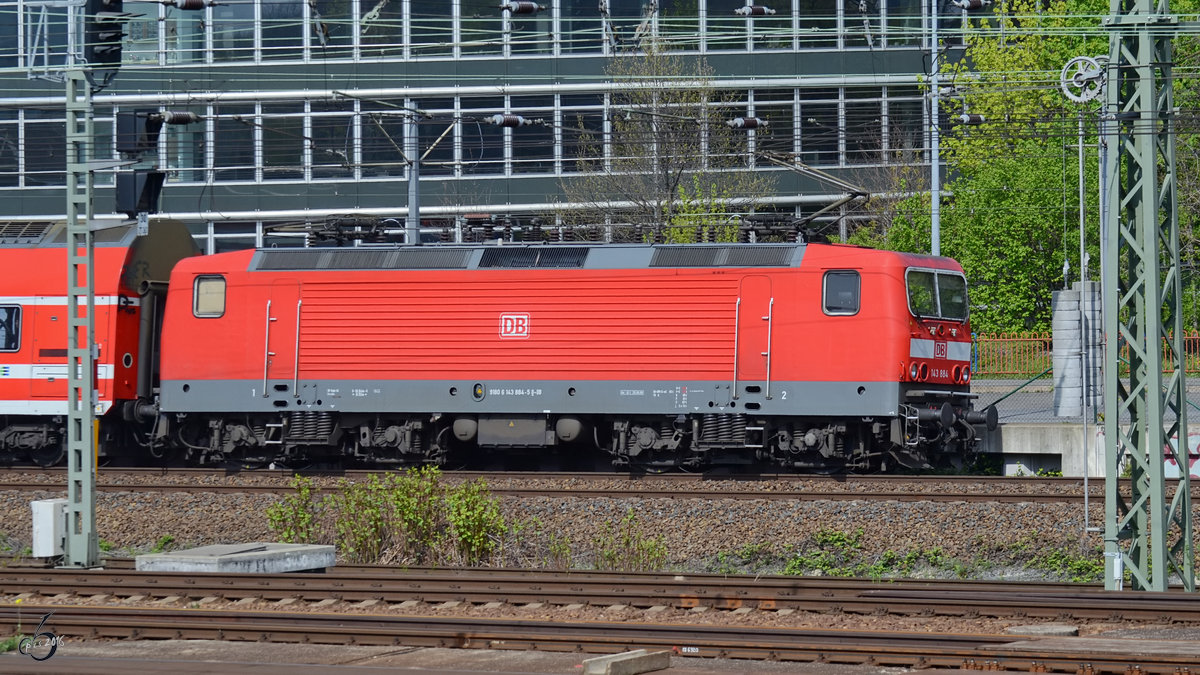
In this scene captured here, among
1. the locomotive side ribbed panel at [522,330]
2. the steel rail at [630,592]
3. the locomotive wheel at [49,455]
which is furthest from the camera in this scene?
the locomotive wheel at [49,455]

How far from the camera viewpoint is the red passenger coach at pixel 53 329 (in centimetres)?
2267

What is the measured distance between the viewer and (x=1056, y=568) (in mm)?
15586

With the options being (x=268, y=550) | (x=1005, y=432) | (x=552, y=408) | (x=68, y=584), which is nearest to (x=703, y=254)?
(x=552, y=408)

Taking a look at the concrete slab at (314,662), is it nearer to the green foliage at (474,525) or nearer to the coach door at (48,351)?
the green foliage at (474,525)

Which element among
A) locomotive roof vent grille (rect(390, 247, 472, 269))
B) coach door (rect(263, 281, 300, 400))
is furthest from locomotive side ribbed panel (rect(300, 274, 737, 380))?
locomotive roof vent grille (rect(390, 247, 472, 269))

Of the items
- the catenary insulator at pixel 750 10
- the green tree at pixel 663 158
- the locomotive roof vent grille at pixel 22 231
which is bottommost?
the locomotive roof vent grille at pixel 22 231

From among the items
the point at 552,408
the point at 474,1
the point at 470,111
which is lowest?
the point at 552,408

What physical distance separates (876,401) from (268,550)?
933cm

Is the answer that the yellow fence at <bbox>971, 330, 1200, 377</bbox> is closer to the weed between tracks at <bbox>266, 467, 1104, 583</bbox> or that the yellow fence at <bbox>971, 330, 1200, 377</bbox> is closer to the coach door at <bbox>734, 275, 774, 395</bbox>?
the coach door at <bbox>734, 275, 774, 395</bbox>

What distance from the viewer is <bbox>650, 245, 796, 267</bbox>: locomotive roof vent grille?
2078 centimetres

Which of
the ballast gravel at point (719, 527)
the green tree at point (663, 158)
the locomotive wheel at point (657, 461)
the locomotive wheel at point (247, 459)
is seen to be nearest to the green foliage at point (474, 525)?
the ballast gravel at point (719, 527)

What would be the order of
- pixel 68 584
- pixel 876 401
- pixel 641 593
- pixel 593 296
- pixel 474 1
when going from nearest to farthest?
pixel 641 593, pixel 68 584, pixel 876 401, pixel 593 296, pixel 474 1

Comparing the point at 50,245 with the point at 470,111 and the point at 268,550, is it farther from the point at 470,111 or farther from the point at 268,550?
the point at 470,111

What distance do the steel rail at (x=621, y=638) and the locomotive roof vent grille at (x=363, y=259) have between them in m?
11.0
